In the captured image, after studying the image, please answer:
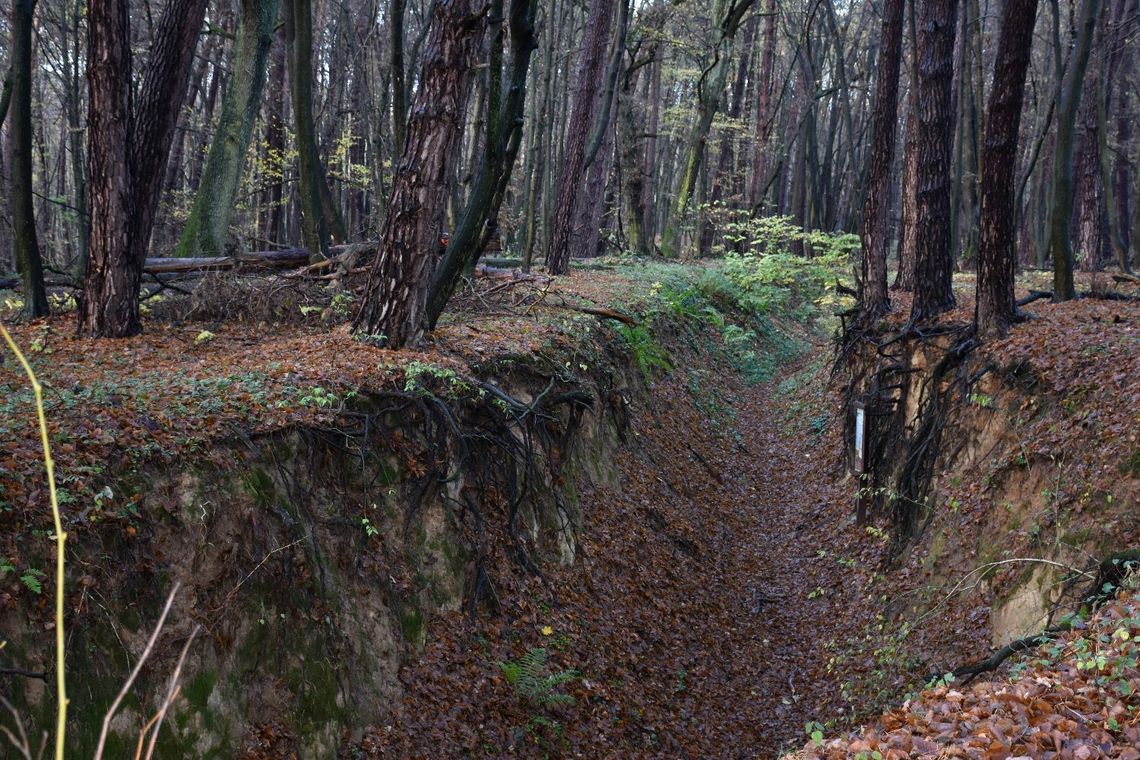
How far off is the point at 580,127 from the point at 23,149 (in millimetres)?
10048

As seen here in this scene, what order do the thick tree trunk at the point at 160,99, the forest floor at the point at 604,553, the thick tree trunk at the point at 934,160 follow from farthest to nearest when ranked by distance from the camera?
the thick tree trunk at the point at 934,160 → the thick tree trunk at the point at 160,99 → the forest floor at the point at 604,553

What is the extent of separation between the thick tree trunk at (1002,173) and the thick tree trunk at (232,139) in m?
9.69

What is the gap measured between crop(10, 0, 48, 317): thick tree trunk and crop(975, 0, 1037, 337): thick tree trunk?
10179mm

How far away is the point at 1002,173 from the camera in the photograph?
9.13 m

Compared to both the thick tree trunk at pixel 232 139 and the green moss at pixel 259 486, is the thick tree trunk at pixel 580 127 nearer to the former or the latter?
the thick tree trunk at pixel 232 139

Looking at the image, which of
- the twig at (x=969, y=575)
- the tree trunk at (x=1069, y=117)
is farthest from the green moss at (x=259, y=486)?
the tree trunk at (x=1069, y=117)

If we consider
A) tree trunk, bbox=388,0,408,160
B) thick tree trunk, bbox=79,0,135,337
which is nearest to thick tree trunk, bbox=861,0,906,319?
tree trunk, bbox=388,0,408,160

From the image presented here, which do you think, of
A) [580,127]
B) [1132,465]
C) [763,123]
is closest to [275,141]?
[580,127]

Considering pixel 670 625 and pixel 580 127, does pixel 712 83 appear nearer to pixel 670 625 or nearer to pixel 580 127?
pixel 580 127

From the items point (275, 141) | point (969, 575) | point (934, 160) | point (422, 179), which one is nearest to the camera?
point (969, 575)

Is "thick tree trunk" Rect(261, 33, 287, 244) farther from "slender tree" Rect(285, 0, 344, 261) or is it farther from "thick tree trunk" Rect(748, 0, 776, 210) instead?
"thick tree trunk" Rect(748, 0, 776, 210)

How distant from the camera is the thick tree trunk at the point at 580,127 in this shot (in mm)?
16141

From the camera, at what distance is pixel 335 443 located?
6.00 metres

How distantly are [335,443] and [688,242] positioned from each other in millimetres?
31649
